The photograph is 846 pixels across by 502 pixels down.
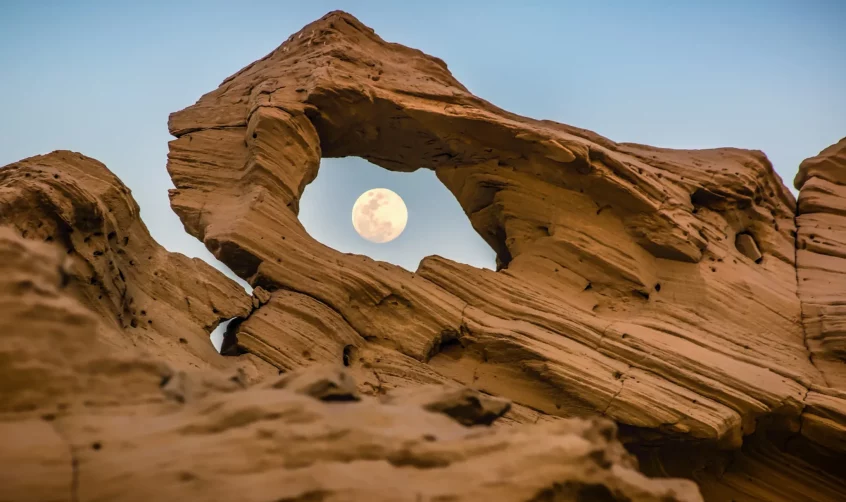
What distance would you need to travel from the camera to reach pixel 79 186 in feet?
23.4

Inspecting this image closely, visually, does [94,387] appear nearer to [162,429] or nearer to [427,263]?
[162,429]

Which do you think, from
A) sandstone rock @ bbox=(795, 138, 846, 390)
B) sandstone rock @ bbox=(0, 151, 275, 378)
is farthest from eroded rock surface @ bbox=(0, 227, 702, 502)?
sandstone rock @ bbox=(795, 138, 846, 390)

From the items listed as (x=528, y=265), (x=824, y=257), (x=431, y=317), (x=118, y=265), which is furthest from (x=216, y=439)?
(x=824, y=257)

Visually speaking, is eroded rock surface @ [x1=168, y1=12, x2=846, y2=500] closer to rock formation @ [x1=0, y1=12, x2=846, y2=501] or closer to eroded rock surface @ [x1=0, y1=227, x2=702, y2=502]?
rock formation @ [x1=0, y1=12, x2=846, y2=501]

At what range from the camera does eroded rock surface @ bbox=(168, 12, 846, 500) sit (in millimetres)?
8789

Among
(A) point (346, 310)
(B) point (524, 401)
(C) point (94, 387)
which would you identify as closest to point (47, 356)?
(C) point (94, 387)

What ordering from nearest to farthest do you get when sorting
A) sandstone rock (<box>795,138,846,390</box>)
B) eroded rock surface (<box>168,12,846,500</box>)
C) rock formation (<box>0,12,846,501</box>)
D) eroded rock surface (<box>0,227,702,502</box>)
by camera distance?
eroded rock surface (<box>0,227,702,502</box>)
rock formation (<box>0,12,846,501</box>)
eroded rock surface (<box>168,12,846,500</box>)
sandstone rock (<box>795,138,846,390</box>)

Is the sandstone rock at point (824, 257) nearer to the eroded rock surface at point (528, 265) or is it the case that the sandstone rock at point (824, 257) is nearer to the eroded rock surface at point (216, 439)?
the eroded rock surface at point (528, 265)

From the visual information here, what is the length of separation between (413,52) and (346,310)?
6.36 meters

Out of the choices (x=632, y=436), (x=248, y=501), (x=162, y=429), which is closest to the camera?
(x=248, y=501)

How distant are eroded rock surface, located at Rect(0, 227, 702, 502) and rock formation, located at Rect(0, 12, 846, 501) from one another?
0.02 m

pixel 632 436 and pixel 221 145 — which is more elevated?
pixel 221 145

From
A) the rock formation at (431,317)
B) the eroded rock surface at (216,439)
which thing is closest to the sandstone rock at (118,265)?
the rock formation at (431,317)

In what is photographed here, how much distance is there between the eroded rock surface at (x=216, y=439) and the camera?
3609mm
